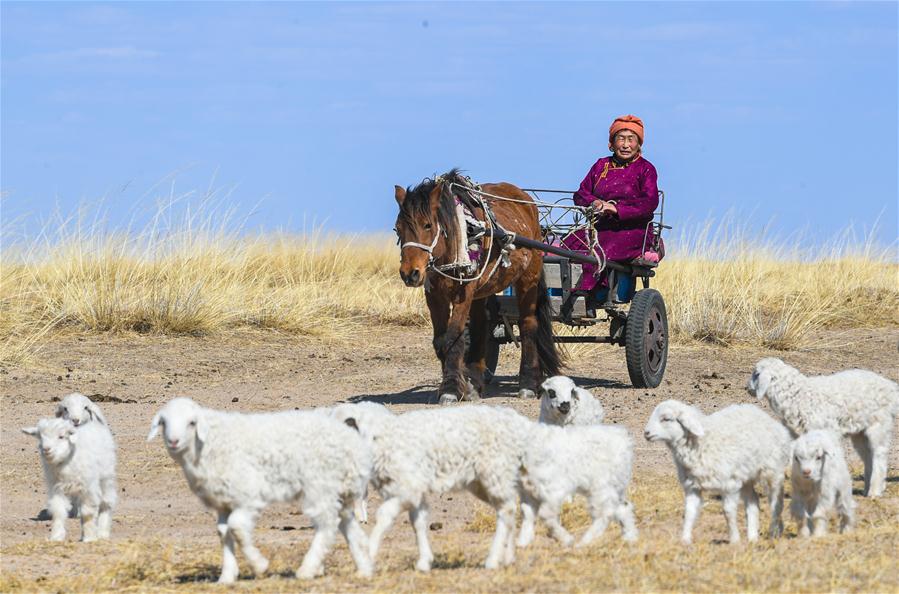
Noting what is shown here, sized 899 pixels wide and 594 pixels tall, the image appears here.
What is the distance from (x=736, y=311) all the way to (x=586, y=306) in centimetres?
513

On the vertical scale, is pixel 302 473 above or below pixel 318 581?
above

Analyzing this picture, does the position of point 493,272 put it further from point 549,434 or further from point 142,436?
point 549,434

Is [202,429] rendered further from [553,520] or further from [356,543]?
[553,520]

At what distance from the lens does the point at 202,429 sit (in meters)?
6.75

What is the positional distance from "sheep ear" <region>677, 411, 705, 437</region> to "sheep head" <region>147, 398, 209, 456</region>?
8.29 feet

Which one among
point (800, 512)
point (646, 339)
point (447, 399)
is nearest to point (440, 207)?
point (447, 399)

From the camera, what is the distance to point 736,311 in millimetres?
18250

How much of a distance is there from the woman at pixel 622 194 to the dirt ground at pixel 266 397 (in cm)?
136

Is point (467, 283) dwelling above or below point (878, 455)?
above

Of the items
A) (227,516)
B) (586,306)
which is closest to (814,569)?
(227,516)

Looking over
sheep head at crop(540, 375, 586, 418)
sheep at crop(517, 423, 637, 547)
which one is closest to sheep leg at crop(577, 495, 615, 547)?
sheep at crop(517, 423, 637, 547)

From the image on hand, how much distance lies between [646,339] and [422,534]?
7.08 m

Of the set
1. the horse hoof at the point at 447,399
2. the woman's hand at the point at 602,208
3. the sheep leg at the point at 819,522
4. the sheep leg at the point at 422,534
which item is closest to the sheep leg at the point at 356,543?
the sheep leg at the point at 422,534

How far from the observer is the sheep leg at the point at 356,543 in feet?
22.0
